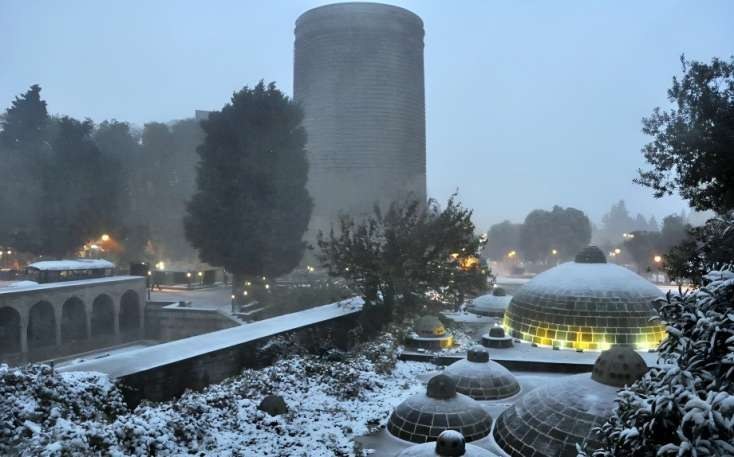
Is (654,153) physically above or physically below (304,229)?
above

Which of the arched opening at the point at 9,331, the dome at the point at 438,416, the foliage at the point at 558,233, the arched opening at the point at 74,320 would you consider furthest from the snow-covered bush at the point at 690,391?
the foliage at the point at 558,233

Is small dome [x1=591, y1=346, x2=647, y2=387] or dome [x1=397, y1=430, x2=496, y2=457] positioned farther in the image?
small dome [x1=591, y1=346, x2=647, y2=387]

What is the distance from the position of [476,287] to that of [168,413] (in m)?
18.0

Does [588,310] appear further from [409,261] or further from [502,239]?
[502,239]

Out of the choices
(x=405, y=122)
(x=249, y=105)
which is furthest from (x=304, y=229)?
(x=405, y=122)

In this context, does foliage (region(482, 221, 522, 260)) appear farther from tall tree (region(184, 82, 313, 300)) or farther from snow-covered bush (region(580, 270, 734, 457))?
snow-covered bush (region(580, 270, 734, 457))

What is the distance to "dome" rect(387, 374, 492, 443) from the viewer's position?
13.6 meters

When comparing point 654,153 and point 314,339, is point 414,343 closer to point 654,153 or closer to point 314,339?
point 314,339

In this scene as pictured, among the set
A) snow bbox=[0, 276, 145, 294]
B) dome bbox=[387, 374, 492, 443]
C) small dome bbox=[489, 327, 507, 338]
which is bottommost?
dome bbox=[387, 374, 492, 443]

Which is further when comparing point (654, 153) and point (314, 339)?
point (314, 339)

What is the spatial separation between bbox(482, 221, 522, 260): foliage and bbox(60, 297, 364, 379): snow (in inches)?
3057

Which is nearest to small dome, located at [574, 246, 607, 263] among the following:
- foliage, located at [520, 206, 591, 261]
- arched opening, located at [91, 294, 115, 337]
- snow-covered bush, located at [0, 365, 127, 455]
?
snow-covered bush, located at [0, 365, 127, 455]

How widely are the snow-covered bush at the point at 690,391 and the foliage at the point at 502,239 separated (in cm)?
9193

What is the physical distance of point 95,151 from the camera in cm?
4006
